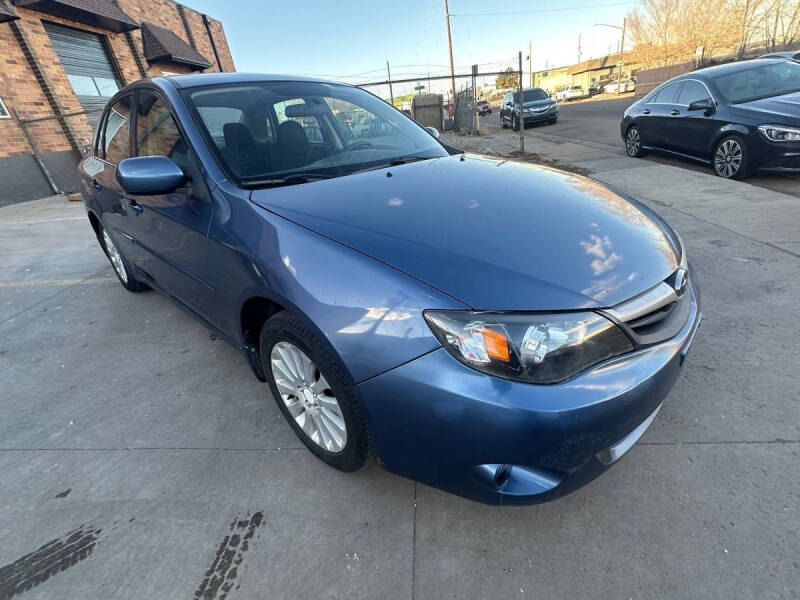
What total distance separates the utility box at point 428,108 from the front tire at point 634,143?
419 inches

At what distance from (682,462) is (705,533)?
12.8 inches

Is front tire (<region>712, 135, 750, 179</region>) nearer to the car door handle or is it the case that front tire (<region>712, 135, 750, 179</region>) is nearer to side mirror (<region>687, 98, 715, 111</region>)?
side mirror (<region>687, 98, 715, 111</region>)

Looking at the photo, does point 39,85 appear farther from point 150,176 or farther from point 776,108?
point 776,108

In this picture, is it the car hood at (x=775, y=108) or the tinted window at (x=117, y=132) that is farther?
the car hood at (x=775, y=108)

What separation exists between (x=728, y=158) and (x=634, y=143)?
2450 mm

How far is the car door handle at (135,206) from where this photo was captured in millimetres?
2713

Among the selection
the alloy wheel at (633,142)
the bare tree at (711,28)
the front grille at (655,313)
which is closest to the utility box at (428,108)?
A: the alloy wheel at (633,142)

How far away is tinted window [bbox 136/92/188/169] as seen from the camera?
2.23 m

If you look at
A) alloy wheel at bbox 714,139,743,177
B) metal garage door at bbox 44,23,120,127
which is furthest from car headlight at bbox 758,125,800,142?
metal garage door at bbox 44,23,120,127

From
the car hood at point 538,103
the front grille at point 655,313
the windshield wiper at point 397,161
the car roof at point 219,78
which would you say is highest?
the car roof at point 219,78

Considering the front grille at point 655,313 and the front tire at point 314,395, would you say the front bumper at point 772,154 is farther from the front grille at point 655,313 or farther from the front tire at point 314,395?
the front tire at point 314,395

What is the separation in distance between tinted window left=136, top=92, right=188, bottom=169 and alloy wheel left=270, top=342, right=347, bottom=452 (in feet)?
3.66

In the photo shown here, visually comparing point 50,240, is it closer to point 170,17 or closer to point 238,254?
point 238,254

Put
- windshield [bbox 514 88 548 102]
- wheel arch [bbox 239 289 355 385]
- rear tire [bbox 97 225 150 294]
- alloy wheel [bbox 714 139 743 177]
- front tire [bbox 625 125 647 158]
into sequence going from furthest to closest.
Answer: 1. windshield [bbox 514 88 548 102]
2. front tire [bbox 625 125 647 158]
3. alloy wheel [bbox 714 139 743 177]
4. rear tire [bbox 97 225 150 294]
5. wheel arch [bbox 239 289 355 385]
